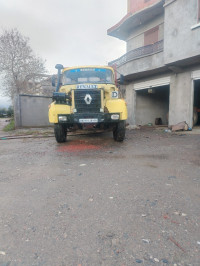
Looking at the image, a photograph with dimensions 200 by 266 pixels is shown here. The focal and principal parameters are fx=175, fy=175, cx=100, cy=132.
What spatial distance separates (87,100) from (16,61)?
18.6 metres

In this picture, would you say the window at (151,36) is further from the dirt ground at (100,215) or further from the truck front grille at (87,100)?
the dirt ground at (100,215)

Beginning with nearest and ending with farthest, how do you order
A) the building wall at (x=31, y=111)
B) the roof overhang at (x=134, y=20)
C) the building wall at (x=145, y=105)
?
1. the roof overhang at (x=134, y=20)
2. the building wall at (x=31, y=111)
3. the building wall at (x=145, y=105)

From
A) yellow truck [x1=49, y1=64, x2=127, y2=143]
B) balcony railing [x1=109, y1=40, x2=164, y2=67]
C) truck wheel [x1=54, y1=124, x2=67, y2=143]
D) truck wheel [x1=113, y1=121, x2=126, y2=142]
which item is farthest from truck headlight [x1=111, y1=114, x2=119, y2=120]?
balcony railing [x1=109, y1=40, x2=164, y2=67]

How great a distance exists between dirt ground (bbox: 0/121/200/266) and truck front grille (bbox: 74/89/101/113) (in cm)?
219

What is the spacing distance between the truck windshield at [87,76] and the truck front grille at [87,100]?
90 centimetres

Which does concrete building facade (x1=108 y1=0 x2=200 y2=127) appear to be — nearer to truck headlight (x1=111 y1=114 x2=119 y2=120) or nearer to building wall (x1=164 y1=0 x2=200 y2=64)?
building wall (x1=164 y1=0 x2=200 y2=64)

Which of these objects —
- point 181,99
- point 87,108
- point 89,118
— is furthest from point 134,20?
point 89,118

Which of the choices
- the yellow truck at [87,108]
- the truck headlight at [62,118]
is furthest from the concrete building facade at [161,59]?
the truck headlight at [62,118]

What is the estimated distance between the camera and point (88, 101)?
5.10 metres

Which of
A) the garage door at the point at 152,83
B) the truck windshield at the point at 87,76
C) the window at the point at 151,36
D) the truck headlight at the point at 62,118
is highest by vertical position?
the window at the point at 151,36

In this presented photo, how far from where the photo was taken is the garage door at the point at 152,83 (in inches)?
382

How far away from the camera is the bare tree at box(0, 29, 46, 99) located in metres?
19.4

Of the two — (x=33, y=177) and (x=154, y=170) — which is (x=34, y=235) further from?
(x=154, y=170)

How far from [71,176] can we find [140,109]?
1013 centimetres
